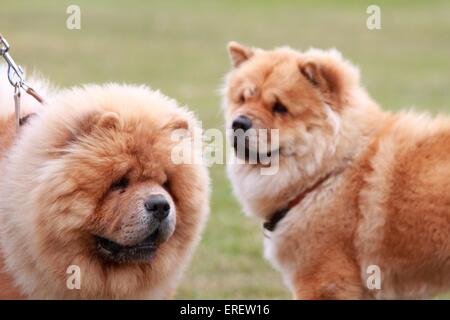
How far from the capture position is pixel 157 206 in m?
2.99

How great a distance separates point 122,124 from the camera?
3094mm

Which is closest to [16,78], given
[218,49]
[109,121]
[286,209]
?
[109,121]

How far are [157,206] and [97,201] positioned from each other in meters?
0.23

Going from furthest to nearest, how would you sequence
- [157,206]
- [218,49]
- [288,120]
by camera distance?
[218,49] < [288,120] < [157,206]

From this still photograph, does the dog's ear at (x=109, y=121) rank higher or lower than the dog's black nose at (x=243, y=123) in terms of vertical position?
lower

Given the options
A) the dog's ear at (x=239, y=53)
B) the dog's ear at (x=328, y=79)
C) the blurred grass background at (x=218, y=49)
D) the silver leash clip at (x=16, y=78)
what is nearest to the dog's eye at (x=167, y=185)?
the silver leash clip at (x=16, y=78)

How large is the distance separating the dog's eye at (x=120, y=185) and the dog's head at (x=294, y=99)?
0.98 metres

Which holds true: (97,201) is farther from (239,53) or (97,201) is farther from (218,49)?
(218,49)

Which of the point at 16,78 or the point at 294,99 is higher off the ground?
the point at 16,78

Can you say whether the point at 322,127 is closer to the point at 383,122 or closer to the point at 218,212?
the point at 383,122

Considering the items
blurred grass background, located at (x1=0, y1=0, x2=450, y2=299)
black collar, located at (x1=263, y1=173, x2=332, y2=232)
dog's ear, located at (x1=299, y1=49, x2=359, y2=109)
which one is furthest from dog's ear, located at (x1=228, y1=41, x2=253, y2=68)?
blurred grass background, located at (x1=0, y1=0, x2=450, y2=299)

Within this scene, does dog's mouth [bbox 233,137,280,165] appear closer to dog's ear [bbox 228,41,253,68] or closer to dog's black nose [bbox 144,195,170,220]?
dog's ear [bbox 228,41,253,68]

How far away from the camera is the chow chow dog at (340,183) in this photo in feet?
12.1

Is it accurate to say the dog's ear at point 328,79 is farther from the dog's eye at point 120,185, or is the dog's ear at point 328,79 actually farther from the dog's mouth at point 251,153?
the dog's eye at point 120,185
